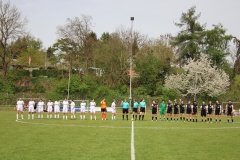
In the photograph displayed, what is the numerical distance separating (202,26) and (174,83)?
13.6 meters

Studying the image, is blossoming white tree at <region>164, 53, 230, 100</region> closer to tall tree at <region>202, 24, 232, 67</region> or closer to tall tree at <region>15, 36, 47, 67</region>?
tall tree at <region>202, 24, 232, 67</region>

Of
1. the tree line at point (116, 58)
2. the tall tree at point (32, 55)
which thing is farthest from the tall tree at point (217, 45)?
the tall tree at point (32, 55)

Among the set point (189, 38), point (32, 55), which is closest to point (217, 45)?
point (189, 38)

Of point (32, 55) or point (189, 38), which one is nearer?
point (189, 38)

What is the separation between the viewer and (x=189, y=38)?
72.8 meters

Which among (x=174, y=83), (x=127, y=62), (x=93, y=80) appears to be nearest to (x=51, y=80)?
(x=93, y=80)

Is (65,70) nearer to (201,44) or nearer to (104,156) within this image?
(201,44)

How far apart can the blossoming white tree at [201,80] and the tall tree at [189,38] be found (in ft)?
8.94

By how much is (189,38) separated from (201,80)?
31.3ft

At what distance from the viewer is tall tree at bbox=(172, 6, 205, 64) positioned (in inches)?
2820

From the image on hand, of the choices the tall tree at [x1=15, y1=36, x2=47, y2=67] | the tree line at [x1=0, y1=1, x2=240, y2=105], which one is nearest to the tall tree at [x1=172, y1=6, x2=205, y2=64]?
the tree line at [x1=0, y1=1, x2=240, y2=105]

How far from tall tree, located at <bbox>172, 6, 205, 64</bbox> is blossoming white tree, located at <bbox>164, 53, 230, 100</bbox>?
2.73 meters

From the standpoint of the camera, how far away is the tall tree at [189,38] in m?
71.6

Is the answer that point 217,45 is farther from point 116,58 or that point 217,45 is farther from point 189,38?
point 116,58
